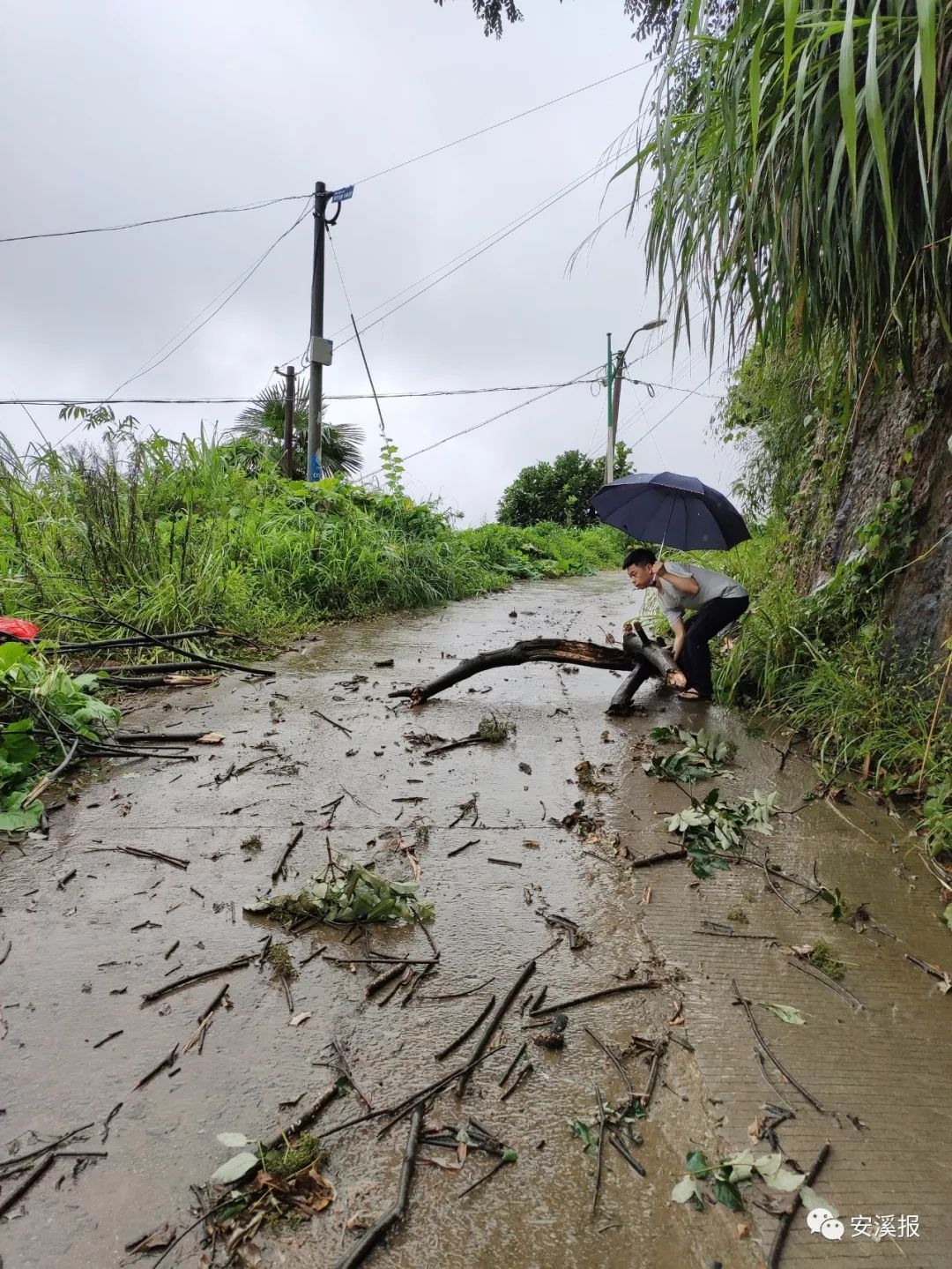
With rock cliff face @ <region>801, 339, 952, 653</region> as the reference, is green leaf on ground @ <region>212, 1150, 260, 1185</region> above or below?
below

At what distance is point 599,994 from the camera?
1.75 metres

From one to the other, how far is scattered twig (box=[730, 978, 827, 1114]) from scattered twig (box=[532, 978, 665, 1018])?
0.58 ft

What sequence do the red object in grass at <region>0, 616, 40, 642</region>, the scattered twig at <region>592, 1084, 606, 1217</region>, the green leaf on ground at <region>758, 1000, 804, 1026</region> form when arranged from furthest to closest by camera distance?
1. the red object in grass at <region>0, 616, 40, 642</region>
2. the green leaf on ground at <region>758, 1000, 804, 1026</region>
3. the scattered twig at <region>592, 1084, 606, 1217</region>

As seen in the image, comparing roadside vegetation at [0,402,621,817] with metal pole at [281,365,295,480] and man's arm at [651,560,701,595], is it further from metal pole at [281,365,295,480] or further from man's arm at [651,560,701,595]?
metal pole at [281,365,295,480]

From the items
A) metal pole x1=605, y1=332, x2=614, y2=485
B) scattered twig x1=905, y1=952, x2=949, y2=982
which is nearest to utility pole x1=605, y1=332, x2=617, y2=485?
metal pole x1=605, y1=332, x2=614, y2=485

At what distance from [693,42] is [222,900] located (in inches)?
139

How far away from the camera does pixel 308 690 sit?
4.37 m

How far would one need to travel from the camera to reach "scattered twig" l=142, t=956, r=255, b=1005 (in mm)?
1711

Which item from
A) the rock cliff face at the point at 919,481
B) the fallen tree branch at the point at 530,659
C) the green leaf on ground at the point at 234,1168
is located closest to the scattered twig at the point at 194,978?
the green leaf on ground at the point at 234,1168

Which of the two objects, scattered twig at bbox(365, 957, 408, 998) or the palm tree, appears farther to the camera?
the palm tree

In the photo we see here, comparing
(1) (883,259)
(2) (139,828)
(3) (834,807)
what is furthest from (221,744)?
(1) (883,259)

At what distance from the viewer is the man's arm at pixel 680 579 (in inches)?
175

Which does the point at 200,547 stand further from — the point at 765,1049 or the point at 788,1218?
the point at 788,1218

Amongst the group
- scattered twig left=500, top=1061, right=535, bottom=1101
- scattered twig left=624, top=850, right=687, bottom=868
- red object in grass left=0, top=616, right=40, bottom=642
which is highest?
red object in grass left=0, top=616, right=40, bottom=642
